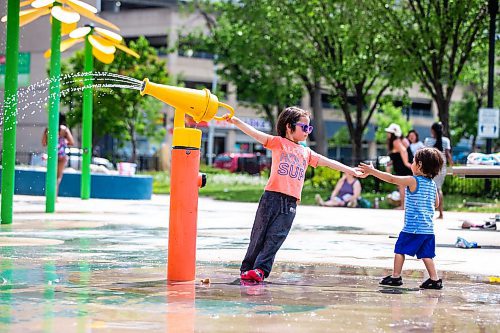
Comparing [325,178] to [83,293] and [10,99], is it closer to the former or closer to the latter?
[10,99]

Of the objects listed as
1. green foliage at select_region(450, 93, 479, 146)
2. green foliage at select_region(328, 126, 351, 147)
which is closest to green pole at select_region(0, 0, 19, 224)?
green foliage at select_region(450, 93, 479, 146)

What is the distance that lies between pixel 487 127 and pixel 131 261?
15.9 metres

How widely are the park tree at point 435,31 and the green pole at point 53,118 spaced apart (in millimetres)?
14216

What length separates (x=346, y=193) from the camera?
21.7 meters

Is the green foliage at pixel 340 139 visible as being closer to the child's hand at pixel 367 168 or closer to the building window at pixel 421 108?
the building window at pixel 421 108

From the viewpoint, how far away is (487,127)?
23.0 meters

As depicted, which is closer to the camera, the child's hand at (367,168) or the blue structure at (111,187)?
the child's hand at (367,168)

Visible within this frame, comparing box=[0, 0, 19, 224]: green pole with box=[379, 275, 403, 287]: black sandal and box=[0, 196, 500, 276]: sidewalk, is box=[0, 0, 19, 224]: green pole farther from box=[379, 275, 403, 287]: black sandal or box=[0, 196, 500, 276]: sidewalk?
box=[379, 275, 403, 287]: black sandal

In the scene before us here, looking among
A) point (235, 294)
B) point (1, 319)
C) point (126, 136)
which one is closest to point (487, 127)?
point (235, 294)

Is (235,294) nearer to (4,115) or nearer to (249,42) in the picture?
(4,115)

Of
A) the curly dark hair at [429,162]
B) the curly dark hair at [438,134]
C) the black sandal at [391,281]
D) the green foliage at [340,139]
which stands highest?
the green foliage at [340,139]

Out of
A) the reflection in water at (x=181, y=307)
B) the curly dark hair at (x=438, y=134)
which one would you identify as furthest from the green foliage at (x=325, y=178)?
the reflection in water at (x=181, y=307)

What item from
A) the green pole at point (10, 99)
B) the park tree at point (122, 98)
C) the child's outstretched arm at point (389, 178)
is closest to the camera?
the child's outstretched arm at point (389, 178)

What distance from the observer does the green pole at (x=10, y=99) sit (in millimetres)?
12047
